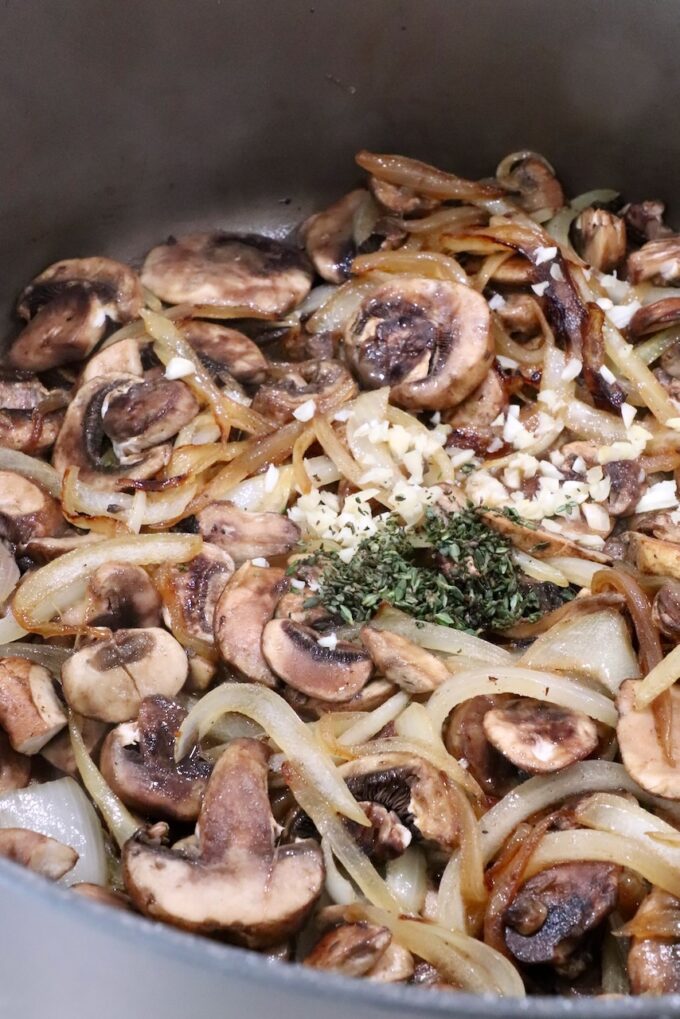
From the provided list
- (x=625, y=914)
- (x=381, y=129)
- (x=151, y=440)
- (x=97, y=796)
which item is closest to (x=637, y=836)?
(x=625, y=914)

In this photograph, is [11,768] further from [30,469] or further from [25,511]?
[30,469]

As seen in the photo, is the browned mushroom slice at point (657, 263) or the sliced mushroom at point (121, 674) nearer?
the sliced mushroom at point (121, 674)

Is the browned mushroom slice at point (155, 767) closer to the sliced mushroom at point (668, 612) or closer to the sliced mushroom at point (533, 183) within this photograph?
the sliced mushroom at point (668, 612)

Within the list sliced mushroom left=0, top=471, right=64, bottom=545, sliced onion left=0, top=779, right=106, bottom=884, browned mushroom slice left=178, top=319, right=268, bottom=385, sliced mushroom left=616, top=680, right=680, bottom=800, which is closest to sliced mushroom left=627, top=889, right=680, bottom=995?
sliced mushroom left=616, top=680, right=680, bottom=800

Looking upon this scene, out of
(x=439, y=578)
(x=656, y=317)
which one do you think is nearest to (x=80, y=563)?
(x=439, y=578)

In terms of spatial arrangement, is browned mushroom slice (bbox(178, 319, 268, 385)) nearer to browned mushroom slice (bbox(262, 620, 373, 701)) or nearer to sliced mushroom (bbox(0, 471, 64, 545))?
sliced mushroom (bbox(0, 471, 64, 545))

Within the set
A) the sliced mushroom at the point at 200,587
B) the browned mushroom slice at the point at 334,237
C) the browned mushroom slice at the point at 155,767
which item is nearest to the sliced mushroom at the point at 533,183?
the browned mushroom slice at the point at 334,237
